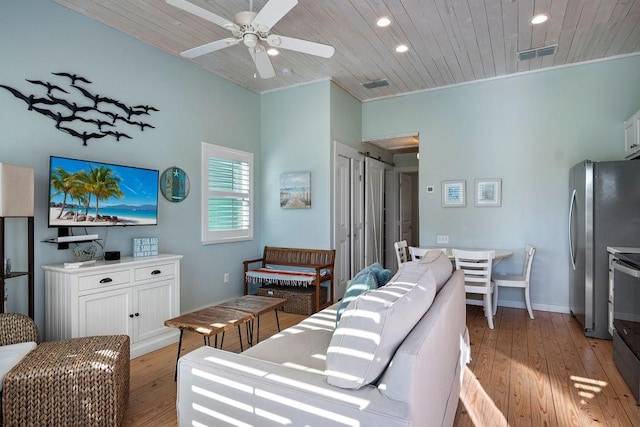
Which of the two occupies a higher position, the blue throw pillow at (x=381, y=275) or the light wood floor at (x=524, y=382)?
the blue throw pillow at (x=381, y=275)

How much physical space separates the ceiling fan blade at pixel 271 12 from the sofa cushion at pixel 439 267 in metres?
1.86

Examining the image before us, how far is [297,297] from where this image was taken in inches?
177

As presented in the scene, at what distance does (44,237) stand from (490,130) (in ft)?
16.9

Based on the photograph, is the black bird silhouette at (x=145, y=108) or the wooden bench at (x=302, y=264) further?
the wooden bench at (x=302, y=264)

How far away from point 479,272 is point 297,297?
218 centimetres

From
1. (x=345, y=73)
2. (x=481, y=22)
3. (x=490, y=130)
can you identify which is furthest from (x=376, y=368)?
(x=490, y=130)

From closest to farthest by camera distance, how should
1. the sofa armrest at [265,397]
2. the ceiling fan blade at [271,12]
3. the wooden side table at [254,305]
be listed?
the sofa armrest at [265,397] → the ceiling fan blade at [271,12] → the wooden side table at [254,305]

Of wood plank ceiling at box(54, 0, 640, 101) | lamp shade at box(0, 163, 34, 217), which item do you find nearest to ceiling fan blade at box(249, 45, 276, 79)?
wood plank ceiling at box(54, 0, 640, 101)

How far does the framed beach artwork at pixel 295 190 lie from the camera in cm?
491

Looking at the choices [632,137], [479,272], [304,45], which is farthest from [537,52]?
[304,45]

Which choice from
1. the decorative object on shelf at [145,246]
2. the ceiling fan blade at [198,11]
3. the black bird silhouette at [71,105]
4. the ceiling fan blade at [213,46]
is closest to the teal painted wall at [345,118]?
the ceiling fan blade at [213,46]

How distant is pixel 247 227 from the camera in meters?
5.05

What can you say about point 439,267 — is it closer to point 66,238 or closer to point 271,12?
point 271,12

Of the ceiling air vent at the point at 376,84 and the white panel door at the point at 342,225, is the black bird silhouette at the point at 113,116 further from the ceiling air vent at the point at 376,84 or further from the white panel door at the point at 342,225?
the ceiling air vent at the point at 376,84
